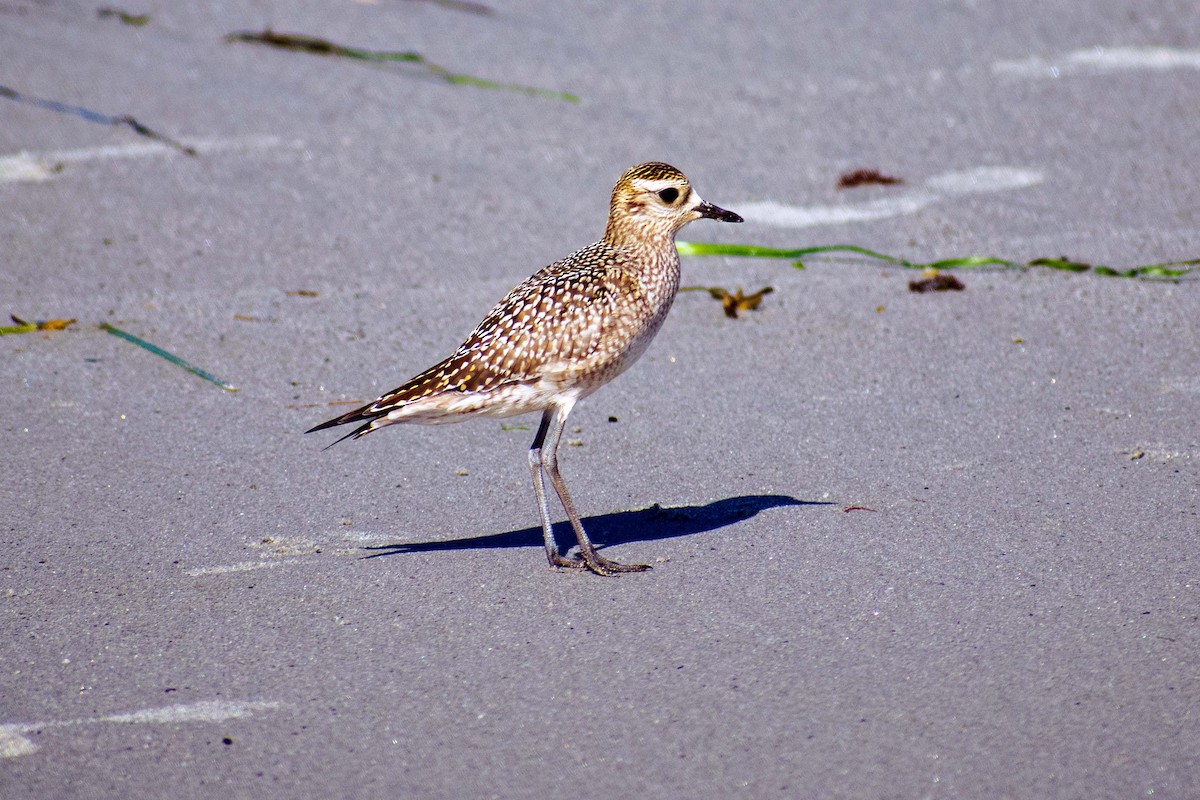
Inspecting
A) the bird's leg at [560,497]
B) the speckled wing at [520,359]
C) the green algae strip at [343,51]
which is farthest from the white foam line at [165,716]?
the green algae strip at [343,51]

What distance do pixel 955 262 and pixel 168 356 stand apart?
4.27 meters

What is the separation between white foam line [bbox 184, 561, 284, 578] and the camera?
4.91 m

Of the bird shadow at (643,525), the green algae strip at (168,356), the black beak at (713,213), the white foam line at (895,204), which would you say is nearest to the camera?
the bird shadow at (643,525)

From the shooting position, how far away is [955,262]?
25.2 feet

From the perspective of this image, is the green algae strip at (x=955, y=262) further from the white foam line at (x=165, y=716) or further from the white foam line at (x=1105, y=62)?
the white foam line at (x=165, y=716)

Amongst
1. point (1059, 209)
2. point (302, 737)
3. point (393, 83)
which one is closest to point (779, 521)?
point (302, 737)

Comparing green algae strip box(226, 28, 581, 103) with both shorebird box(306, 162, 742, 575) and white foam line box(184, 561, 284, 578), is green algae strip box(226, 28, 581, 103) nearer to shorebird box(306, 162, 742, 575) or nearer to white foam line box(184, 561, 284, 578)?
shorebird box(306, 162, 742, 575)

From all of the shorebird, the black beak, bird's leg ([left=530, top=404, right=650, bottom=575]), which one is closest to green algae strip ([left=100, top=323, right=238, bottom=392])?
the shorebird

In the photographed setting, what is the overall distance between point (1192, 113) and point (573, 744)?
7.72 meters

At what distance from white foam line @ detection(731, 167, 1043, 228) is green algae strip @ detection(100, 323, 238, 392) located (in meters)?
3.46

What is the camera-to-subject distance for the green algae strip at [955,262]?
7.50 meters

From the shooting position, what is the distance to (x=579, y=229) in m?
8.27

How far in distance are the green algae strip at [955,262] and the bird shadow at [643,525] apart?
7.87ft

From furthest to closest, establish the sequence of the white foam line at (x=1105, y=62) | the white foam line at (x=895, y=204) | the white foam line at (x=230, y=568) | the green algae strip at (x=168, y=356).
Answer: the white foam line at (x=1105, y=62) < the white foam line at (x=895, y=204) < the green algae strip at (x=168, y=356) < the white foam line at (x=230, y=568)
